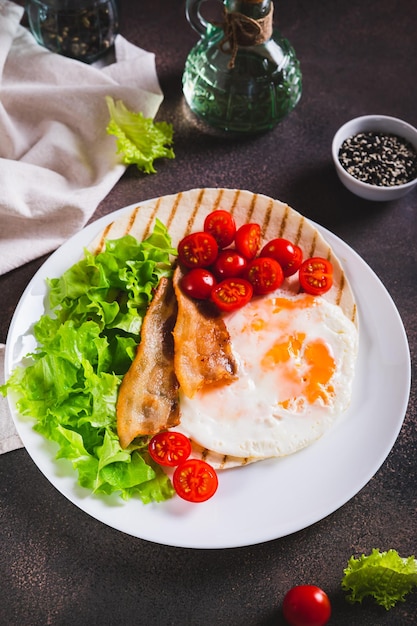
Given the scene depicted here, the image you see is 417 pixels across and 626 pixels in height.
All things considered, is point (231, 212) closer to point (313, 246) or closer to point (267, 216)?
point (267, 216)

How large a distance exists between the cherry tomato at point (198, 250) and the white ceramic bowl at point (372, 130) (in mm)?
1090

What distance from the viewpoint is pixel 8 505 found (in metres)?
4.02

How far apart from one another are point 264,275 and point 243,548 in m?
1.46

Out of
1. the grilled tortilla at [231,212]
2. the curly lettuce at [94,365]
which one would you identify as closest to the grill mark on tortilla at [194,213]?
the grilled tortilla at [231,212]

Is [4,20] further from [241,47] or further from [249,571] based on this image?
[249,571]

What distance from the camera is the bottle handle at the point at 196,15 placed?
486 cm

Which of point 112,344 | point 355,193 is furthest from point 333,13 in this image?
point 112,344

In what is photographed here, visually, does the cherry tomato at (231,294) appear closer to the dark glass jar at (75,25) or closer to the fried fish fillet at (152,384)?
the fried fish fillet at (152,384)

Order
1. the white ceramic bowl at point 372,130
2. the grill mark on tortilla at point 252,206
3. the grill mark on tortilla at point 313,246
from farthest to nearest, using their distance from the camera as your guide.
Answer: the white ceramic bowl at point 372,130
the grill mark on tortilla at point 252,206
the grill mark on tortilla at point 313,246

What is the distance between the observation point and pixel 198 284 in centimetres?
427

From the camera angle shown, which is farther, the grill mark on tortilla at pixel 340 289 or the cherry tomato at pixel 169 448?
the grill mark on tortilla at pixel 340 289

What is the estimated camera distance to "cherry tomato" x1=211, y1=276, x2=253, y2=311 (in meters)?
4.21

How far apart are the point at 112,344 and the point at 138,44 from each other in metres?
2.71

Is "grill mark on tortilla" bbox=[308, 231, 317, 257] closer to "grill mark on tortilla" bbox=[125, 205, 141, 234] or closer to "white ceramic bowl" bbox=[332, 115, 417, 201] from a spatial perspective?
"white ceramic bowl" bbox=[332, 115, 417, 201]
